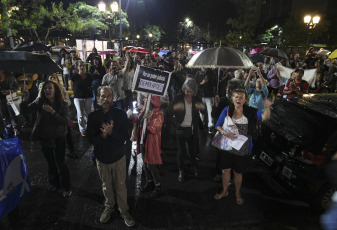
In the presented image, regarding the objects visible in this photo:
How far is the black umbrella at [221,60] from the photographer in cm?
471

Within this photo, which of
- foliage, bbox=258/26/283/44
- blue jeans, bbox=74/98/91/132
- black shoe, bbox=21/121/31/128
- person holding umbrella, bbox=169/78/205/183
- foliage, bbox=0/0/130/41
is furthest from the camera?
foliage, bbox=258/26/283/44

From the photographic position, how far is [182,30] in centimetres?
5188

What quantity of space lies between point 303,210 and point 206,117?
429 cm

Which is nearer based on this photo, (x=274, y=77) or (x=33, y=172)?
(x=33, y=172)

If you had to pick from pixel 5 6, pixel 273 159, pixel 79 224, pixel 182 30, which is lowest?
pixel 79 224

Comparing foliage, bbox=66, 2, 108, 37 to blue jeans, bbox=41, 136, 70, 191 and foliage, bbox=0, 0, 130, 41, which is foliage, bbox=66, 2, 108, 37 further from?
blue jeans, bbox=41, 136, 70, 191

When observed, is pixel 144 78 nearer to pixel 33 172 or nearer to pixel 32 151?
pixel 33 172

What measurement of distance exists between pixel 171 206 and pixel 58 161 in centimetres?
195

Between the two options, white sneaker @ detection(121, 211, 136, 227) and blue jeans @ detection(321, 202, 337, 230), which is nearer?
blue jeans @ detection(321, 202, 337, 230)

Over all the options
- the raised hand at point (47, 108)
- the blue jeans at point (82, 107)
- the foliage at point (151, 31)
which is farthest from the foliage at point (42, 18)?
the foliage at point (151, 31)

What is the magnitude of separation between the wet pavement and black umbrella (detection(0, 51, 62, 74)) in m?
2.00

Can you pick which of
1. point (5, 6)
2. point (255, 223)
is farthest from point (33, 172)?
point (5, 6)

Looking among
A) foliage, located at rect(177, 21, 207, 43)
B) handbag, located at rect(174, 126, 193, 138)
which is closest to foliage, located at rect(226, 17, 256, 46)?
foliage, located at rect(177, 21, 207, 43)

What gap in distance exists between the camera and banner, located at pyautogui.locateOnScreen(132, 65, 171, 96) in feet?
12.0
